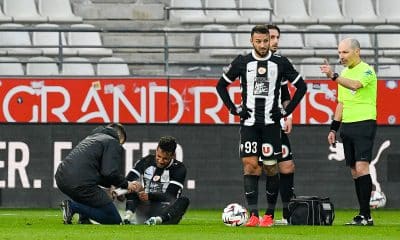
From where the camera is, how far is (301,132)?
750 inches

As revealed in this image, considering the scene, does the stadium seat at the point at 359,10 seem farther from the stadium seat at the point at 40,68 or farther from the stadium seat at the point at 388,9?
the stadium seat at the point at 40,68

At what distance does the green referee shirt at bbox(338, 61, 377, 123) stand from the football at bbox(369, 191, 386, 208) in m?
4.87

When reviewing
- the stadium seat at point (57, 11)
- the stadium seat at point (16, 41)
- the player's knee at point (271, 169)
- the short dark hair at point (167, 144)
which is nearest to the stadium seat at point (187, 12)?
the stadium seat at point (57, 11)

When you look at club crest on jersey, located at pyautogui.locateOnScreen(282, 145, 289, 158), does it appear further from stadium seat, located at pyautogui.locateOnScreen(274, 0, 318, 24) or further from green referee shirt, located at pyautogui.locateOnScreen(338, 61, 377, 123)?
stadium seat, located at pyautogui.locateOnScreen(274, 0, 318, 24)

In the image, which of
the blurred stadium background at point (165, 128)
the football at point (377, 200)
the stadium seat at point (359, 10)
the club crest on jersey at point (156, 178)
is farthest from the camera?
the stadium seat at point (359, 10)

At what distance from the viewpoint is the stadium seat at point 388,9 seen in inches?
1005

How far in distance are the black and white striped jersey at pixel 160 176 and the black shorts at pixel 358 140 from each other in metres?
1.73

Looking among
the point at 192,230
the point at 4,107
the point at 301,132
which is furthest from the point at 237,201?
Result: the point at 192,230

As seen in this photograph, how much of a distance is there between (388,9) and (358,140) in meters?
12.2

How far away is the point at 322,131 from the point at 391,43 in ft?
19.9

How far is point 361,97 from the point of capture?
45.9 feet

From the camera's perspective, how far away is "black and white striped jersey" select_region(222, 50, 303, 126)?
13.2 metres

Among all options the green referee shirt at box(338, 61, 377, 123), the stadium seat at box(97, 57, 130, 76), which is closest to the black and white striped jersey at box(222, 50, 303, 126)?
the green referee shirt at box(338, 61, 377, 123)

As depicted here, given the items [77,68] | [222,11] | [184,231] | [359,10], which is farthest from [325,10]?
[184,231]
